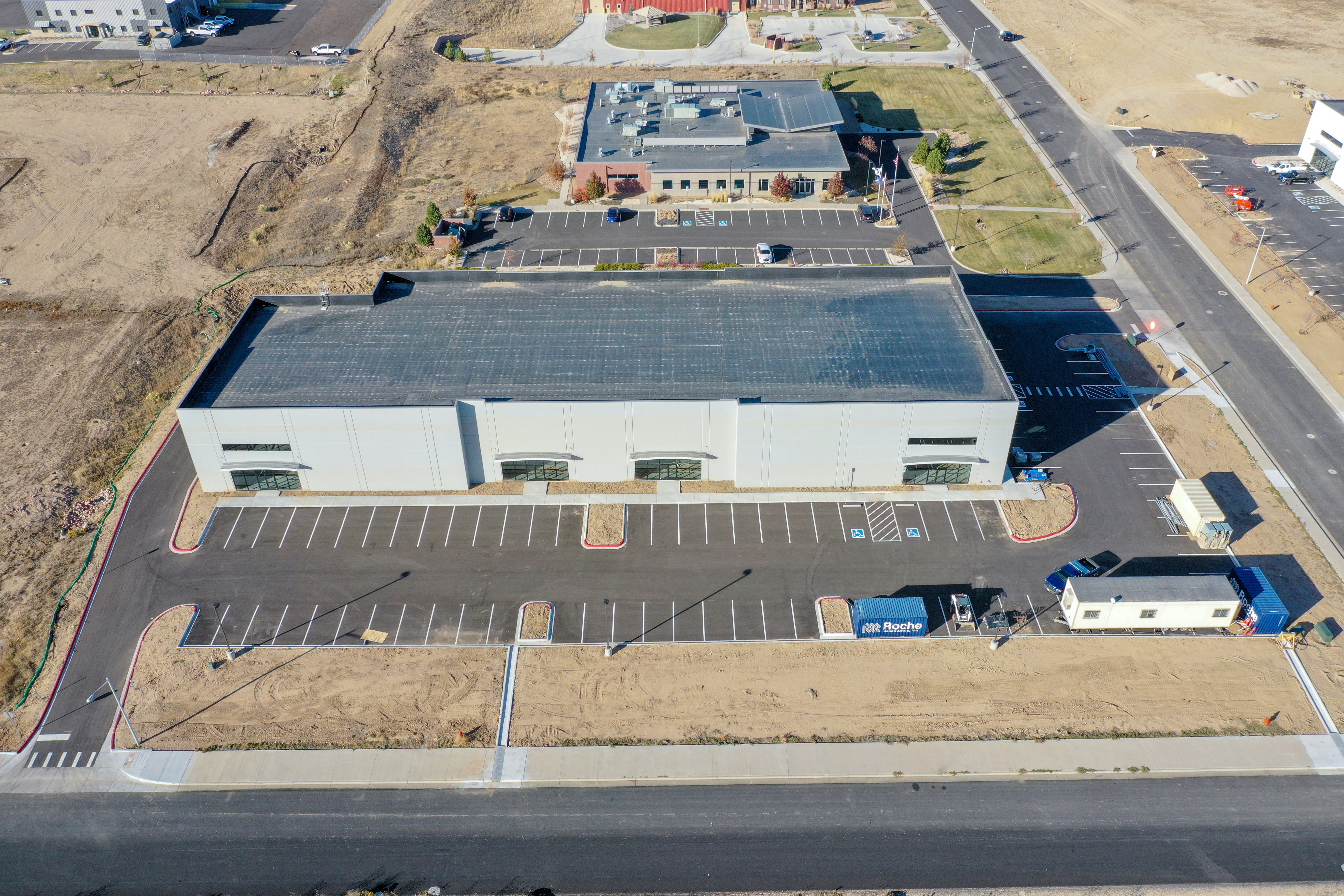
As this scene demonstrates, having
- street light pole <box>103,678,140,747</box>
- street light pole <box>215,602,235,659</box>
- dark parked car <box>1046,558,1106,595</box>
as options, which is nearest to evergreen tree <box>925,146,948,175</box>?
dark parked car <box>1046,558,1106,595</box>

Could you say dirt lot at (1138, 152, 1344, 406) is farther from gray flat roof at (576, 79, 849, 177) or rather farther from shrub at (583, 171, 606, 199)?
shrub at (583, 171, 606, 199)

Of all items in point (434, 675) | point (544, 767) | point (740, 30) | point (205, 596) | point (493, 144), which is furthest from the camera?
point (740, 30)

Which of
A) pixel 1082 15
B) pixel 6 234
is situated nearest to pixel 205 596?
pixel 6 234

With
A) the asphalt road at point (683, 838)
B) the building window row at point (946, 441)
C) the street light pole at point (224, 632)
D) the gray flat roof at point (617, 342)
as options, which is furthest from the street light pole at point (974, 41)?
the street light pole at point (224, 632)

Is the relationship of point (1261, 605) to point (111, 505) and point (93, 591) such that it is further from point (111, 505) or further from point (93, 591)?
point (111, 505)

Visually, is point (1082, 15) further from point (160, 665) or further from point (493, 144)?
point (160, 665)

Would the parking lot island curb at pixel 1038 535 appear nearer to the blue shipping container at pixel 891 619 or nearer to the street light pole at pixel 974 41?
the blue shipping container at pixel 891 619
